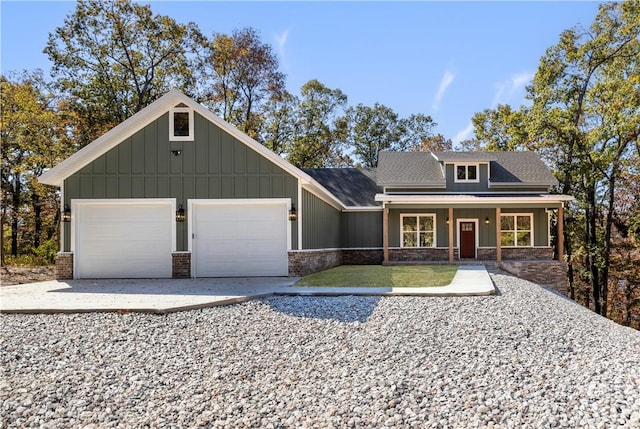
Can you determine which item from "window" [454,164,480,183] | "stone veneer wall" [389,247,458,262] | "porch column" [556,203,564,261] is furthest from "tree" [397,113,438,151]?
"porch column" [556,203,564,261]

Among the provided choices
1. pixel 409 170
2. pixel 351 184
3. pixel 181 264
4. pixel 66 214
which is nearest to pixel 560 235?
pixel 409 170

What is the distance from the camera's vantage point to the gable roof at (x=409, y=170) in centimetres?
1950

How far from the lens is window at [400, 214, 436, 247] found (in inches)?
750

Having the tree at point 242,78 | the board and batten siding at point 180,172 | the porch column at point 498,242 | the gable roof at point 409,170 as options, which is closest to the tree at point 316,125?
the tree at point 242,78

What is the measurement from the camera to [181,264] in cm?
1213

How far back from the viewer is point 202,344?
231 inches

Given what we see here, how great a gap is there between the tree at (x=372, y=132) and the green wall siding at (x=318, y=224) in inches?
543

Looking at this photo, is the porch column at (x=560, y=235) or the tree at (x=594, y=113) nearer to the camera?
the porch column at (x=560, y=235)

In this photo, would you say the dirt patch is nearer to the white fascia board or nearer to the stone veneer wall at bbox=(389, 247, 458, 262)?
the white fascia board

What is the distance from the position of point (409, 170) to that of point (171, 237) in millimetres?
11374

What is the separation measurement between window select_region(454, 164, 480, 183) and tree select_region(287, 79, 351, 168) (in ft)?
33.0

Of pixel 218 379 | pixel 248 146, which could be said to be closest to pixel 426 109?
pixel 248 146

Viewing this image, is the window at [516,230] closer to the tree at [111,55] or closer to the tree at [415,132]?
the tree at [415,132]

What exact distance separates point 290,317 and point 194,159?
6520mm
